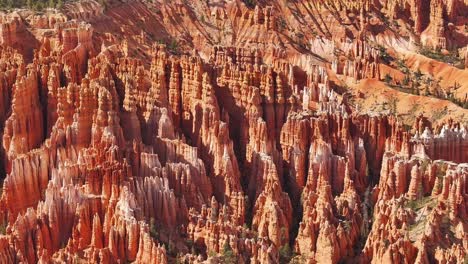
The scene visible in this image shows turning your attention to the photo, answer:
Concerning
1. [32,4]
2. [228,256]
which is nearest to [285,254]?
[228,256]

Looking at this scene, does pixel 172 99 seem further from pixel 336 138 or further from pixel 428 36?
pixel 428 36

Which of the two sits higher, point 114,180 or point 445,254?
point 114,180

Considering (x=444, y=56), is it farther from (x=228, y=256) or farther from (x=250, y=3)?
(x=228, y=256)

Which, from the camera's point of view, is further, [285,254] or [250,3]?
[250,3]

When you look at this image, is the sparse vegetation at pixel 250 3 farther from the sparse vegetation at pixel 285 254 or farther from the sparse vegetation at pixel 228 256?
the sparse vegetation at pixel 228 256

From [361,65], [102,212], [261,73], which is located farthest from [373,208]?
[361,65]

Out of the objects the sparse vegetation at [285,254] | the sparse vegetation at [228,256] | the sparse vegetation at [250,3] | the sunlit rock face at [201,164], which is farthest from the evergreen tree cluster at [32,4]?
the sparse vegetation at [228,256]

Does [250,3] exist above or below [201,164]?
above
